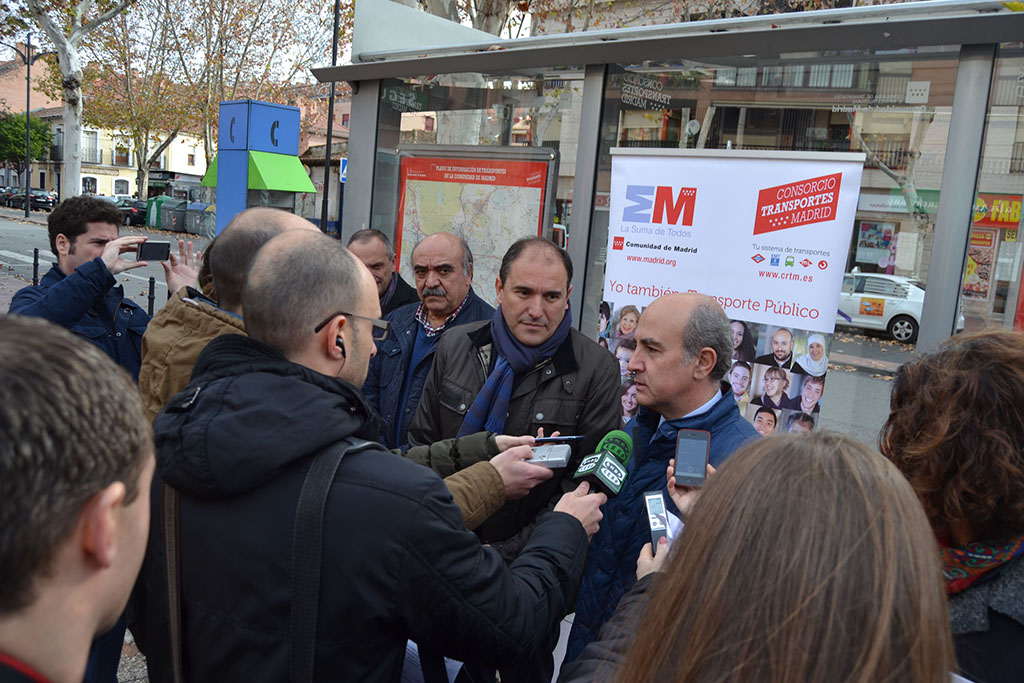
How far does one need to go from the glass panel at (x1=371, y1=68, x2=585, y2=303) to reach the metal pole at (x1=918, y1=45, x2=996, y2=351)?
1.53m

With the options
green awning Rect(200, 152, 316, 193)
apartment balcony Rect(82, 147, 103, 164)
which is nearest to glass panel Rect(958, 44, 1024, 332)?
green awning Rect(200, 152, 316, 193)

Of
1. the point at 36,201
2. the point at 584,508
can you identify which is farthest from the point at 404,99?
the point at 36,201

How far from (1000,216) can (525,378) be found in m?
2.46

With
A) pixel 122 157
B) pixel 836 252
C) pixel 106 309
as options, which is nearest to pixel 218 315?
pixel 106 309

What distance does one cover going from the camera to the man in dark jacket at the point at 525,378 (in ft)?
9.81

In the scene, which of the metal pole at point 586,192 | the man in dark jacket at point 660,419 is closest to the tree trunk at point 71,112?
the metal pole at point 586,192

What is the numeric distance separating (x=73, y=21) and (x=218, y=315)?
15518 mm

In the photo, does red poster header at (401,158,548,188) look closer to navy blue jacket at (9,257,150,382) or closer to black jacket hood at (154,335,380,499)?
navy blue jacket at (9,257,150,382)

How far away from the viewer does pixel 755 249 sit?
13.3ft

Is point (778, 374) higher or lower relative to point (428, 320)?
lower

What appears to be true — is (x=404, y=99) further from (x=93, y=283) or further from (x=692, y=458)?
(x=692, y=458)

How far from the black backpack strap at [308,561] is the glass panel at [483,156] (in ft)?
11.8

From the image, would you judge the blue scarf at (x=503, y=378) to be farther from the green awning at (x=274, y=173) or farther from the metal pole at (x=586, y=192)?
the green awning at (x=274, y=173)

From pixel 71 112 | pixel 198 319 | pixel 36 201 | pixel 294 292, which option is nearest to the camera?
pixel 294 292
